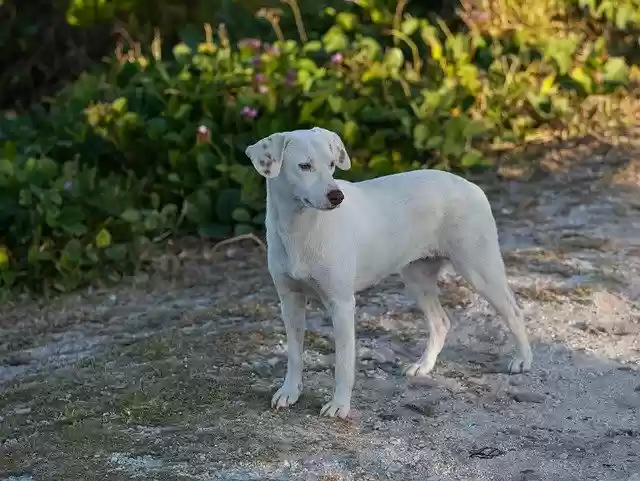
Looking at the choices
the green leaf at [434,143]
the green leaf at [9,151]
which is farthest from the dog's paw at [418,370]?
the green leaf at [9,151]

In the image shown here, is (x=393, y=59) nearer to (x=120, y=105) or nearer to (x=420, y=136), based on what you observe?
(x=420, y=136)

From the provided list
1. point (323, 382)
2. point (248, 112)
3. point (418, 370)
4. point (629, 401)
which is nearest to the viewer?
point (629, 401)

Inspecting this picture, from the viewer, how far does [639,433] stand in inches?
165

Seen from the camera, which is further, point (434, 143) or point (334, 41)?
point (334, 41)

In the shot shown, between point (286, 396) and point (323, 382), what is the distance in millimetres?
320

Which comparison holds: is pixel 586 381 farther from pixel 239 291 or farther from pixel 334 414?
pixel 239 291

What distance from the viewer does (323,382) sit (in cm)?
467

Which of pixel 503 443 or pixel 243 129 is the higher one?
pixel 243 129

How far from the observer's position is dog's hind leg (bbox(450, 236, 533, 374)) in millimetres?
4531

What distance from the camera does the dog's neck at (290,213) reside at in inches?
159

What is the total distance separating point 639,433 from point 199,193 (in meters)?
3.77

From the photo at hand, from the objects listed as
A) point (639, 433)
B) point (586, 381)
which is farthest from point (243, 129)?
point (639, 433)

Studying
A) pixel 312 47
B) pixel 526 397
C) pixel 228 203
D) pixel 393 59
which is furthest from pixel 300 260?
pixel 312 47

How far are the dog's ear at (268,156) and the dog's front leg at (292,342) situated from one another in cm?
54
